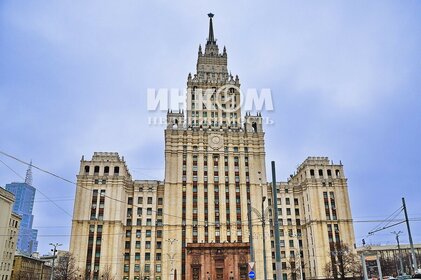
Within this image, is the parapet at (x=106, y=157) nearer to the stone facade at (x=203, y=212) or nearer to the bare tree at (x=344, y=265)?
the stone facade at (x=203, y=212)

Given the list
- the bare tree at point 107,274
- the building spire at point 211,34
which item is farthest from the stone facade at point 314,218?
the building spire at point 211,34

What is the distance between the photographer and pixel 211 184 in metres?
86.2

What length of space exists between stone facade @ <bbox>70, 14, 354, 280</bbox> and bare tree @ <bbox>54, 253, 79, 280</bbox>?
257 centimetres

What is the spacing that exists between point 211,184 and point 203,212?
23.3 feet

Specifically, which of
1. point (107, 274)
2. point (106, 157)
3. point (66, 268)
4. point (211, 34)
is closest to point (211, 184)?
point (106, 157)

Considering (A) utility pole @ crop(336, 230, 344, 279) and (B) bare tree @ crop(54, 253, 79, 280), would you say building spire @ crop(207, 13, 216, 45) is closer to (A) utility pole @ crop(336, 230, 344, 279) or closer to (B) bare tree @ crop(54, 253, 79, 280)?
(A) utility pole @ crop(336, 230, 344, 279)

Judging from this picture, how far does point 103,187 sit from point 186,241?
23230 millimetres

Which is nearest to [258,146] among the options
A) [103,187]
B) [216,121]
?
[216,121]

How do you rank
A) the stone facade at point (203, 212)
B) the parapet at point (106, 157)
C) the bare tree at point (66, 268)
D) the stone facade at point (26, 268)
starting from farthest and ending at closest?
the parapet at point (106, 157) → the stone facade at point (26, 268) → the stone facade at point (203, 212) → the bare tree at point (66, 268)

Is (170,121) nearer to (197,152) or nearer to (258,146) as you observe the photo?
(197,152)

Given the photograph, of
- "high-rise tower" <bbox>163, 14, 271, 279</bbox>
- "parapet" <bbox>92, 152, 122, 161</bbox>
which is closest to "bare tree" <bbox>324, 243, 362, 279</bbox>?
"high-rise tower" <bbox>163, 14, 271, 279</bbox>

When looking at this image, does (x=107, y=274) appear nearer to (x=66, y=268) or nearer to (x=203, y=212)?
(x=66, y=268)

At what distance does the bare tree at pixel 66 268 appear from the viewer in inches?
2668

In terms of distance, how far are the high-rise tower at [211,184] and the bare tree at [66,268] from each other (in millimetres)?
19009
